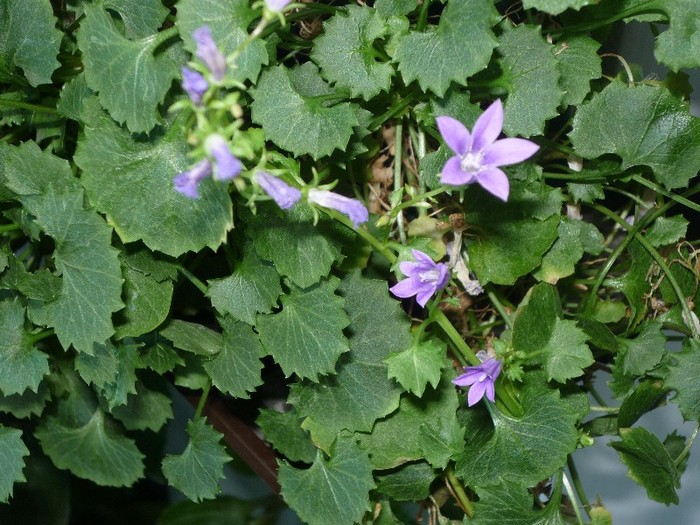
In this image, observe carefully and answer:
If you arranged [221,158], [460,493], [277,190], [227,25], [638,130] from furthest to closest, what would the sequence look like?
[460,493]
[638,130]
[227,25]
[277,190]
[221,158]

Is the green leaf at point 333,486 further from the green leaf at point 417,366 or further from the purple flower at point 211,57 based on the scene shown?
the purple flower at point 211,57

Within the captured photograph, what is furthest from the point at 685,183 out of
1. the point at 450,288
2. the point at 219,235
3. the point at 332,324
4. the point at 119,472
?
the point at 119,472

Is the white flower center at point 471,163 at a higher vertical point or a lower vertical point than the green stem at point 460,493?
higher

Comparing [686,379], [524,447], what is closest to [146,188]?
[524,447]

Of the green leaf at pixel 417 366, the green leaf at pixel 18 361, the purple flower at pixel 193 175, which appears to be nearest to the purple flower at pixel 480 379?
the green leaf at pixel 417 366

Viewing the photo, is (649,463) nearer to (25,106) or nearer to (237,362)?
(237,362)

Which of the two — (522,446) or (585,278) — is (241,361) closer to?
(522,446)

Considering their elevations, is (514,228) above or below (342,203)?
below
